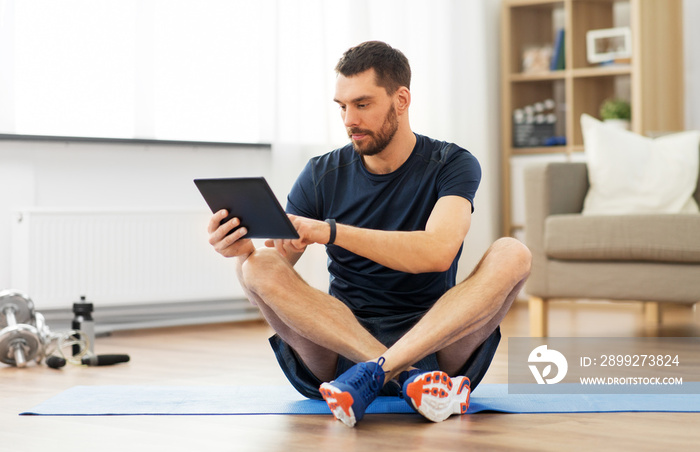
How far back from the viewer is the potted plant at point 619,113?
477cm

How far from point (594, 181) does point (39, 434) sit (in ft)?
8.11

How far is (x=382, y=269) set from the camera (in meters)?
2.13

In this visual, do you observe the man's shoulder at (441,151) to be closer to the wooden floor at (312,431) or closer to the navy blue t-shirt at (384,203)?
the navy blue t-shirt at (384,203)

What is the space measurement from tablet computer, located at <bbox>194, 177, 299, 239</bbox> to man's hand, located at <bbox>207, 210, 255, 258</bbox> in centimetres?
1

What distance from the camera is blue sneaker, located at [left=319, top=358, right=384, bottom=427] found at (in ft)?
5.90

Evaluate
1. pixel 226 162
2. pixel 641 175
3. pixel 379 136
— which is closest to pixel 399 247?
pixel 379 136

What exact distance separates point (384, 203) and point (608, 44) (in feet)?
10.4

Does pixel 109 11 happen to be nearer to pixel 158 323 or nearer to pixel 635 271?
pixel 158 323

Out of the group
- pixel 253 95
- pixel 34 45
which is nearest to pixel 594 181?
pixel 253 95

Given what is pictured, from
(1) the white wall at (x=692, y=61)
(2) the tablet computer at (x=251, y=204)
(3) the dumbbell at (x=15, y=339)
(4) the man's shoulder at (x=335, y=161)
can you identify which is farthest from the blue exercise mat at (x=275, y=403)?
(1) the white wall at (x=692, y=61)

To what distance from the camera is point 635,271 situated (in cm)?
321

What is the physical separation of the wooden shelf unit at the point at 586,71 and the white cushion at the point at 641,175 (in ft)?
3.26

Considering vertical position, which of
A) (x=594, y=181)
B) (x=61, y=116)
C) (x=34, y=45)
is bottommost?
(x=594, y=181)

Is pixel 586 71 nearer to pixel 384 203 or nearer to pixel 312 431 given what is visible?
pixel 384 203
